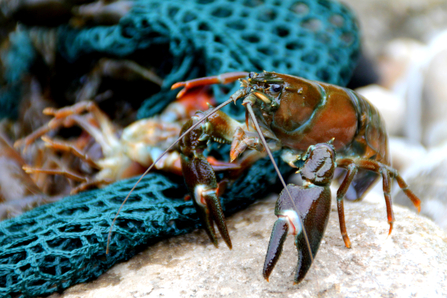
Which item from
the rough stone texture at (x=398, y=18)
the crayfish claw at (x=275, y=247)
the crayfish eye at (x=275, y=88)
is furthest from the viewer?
the rough stone texture at (x=398, y=18)

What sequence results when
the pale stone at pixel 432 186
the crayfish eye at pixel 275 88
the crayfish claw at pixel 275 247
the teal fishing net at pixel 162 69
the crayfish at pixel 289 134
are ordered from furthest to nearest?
the pale stone at pixel 432 186 < the crayfish eye at pixel 275 88 < the crayfish at pixel 289 134 < the teal fishing net at pixel 162 69 < the crayfish claw at pixel 275 247

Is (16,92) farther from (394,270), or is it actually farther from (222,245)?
(394,270)

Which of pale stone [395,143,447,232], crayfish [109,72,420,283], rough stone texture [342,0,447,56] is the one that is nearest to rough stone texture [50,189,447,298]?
crayfish [109,72,420,283]

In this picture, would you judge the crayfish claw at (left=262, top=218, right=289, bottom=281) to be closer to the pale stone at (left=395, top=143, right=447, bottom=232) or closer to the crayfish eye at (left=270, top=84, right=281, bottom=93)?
the crayfish eye at (left=270, top=84, right=281, bottom=93)

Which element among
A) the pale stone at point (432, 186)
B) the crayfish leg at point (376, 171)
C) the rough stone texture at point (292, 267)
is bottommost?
the pale stone at point (432, 186)

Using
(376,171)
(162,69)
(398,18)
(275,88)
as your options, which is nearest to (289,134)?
(275,88)

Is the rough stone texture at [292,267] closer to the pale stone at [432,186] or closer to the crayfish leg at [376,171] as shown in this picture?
the crayfish leg at [376,171]

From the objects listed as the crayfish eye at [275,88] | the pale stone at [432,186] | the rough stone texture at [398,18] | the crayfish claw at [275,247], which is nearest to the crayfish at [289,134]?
the crayfish eye at [275,88]

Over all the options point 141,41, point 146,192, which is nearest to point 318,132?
point 146,192
